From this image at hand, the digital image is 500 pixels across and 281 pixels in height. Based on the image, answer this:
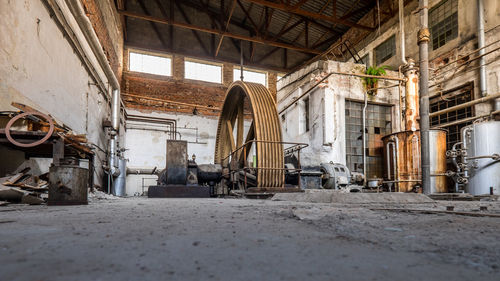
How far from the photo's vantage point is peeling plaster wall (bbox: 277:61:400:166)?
907 centimetres

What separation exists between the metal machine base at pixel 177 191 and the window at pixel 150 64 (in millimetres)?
8726

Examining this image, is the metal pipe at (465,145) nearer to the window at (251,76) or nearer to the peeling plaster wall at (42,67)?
the peeling plaster wall at (42,67)

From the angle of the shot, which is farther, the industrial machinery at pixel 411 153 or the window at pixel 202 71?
the window at pixel 202 71

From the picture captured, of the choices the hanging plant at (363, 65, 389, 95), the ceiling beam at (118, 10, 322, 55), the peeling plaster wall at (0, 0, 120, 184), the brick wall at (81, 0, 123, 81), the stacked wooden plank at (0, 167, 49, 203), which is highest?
the ceiling beam at (118, 10, 322, 55)

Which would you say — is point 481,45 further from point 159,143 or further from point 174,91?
point 159,143

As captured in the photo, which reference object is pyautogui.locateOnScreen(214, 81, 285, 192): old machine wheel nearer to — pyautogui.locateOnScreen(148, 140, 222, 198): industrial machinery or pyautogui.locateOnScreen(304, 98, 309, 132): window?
pyautogui.locateOnScreen(148, 140, 222, 198): industrial machinery

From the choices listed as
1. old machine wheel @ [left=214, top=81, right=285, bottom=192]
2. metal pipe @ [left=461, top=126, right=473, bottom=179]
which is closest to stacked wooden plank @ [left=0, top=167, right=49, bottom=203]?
old machine wheel @ [left=214, top=81, right=285, bottom=192]

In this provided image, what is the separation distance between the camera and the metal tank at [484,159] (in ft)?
20.8

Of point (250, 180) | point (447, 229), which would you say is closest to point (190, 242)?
point (447, 229)

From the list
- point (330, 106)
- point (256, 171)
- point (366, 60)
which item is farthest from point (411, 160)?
point (366, 60)

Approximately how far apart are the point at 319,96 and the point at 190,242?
28.8 feet

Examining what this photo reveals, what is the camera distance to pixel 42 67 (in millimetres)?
4359

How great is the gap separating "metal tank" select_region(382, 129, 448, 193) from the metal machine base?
4.46 meters

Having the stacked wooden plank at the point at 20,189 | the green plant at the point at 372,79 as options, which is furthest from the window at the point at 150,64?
the stacked wooden plank at the point at 20,189
